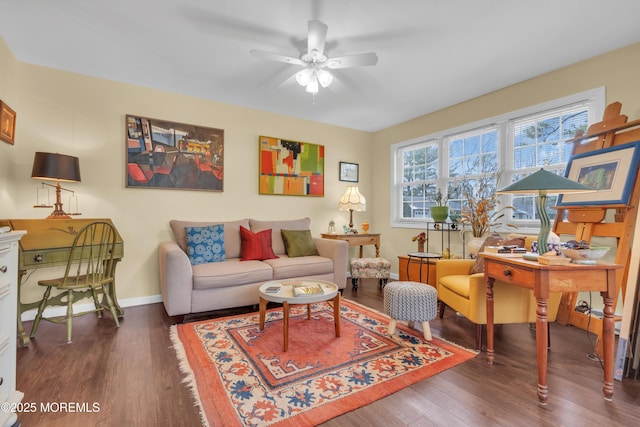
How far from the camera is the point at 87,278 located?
244 cm

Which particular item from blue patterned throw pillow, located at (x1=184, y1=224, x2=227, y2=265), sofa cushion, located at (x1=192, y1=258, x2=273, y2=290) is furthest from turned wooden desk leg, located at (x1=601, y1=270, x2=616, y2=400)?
blue patterned throw pillow, located at (x1=184, y1=224, x2=227, y2=265)

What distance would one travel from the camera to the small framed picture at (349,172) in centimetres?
482

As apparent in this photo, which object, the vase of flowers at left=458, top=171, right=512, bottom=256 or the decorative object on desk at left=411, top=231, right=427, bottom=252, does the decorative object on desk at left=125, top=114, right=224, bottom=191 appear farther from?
the vase of flowers at left=458, top=171, right=512, bottom=256

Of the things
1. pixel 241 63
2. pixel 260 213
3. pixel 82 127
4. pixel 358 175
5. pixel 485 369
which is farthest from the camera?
pixel 358 175

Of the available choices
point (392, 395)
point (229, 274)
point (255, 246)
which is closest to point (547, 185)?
point (392, 395)

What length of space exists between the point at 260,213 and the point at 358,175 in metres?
1.90

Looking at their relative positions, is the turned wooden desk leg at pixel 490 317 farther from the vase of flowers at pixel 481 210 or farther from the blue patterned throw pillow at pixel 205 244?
the blue patterned throw pillow at pixel 205 244

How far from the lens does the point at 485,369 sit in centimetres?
191

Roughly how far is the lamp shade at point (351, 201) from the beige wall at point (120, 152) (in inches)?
28.2

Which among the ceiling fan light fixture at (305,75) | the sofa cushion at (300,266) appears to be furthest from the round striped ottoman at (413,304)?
the ceiling fan light fixture at (305,75)

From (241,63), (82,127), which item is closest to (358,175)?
(241,63)

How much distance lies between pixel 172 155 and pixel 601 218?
4247mm

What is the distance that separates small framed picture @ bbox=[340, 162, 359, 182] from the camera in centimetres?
482

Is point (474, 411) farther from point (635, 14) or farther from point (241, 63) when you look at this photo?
point (241, 63)
